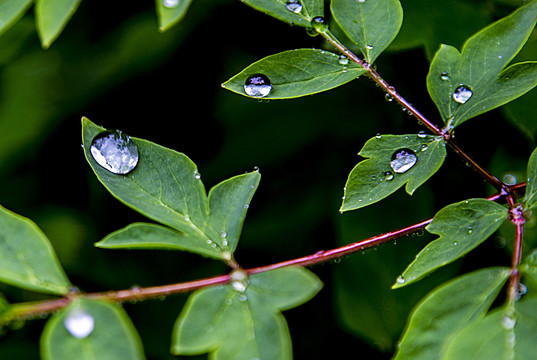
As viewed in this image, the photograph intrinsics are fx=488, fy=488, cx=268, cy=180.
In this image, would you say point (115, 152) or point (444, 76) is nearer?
point (115, 152)

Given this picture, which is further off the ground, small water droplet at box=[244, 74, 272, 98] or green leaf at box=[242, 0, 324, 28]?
green leaf at box=[242, 0, 324, 28]

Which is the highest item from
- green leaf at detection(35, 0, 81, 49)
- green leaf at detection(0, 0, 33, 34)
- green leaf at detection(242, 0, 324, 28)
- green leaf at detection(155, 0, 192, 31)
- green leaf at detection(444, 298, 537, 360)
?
green leaf at detection(0, 0, 33, 34)

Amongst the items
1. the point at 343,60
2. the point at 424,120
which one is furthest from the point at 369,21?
the point at 424,120

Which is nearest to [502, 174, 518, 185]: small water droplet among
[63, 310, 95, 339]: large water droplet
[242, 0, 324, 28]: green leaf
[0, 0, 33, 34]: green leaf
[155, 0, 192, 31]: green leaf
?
[242, 0, 324, 28]: green leaf

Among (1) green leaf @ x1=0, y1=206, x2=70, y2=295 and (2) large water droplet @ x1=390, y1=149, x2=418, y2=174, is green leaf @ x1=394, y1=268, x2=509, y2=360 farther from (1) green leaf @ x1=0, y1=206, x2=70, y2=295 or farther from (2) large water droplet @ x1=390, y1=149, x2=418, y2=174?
(1) green leaf @ x1=0, y1=206, x2=70, y2=295

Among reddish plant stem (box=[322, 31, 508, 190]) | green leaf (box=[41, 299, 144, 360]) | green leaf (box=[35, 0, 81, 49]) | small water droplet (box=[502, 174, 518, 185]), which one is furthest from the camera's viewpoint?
small water droplet (box=[502, 174, 518, 185])

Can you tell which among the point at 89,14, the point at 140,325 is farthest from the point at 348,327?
the point at 89,14

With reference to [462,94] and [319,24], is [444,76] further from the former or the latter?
[319,24]
